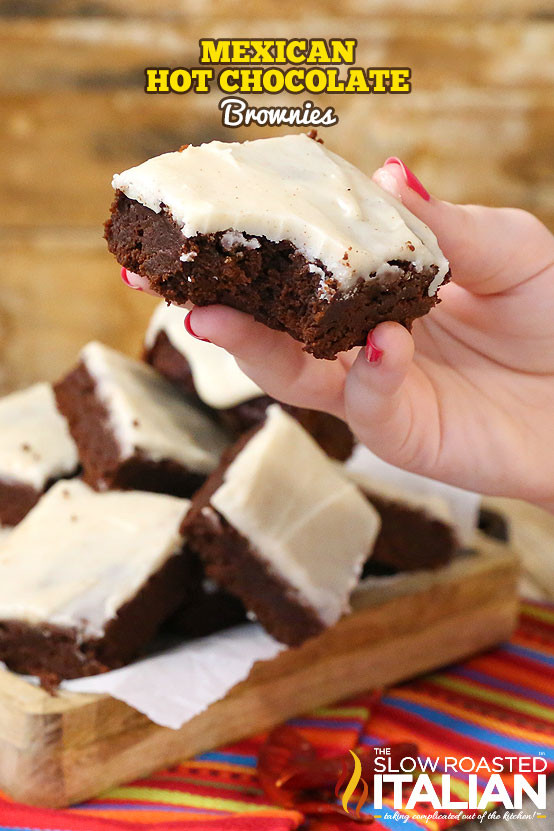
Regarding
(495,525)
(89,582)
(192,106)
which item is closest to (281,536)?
(89,582)

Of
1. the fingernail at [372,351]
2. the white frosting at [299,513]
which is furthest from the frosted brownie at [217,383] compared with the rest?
the fingernail at [372,351]

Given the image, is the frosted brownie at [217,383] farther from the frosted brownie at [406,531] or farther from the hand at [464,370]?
the hand at [464,370]

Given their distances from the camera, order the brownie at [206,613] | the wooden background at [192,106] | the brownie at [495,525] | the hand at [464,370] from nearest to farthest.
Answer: the hand at [464,370], the brownie at [206,613], the brownie at [495,525], the wooden background at [192,106]

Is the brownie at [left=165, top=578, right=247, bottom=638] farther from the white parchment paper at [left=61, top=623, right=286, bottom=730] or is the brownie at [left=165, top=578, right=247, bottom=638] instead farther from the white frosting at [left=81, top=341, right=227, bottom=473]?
the white frosting at [left=81, top=341, right=227, bottom=473]

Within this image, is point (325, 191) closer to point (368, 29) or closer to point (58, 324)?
point (368, 29)

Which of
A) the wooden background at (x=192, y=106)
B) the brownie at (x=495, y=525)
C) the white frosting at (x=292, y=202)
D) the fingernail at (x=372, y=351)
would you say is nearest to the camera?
the white frosting at (x=292, y=202)

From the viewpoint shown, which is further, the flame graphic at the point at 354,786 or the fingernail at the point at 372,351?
the flame graphic at the point at 354,786
